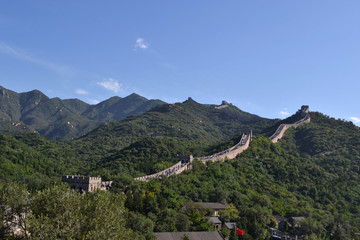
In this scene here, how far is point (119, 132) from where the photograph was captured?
150 meters

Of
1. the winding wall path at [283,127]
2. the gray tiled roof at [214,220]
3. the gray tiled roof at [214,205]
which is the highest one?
the winding wall path at [283,127]

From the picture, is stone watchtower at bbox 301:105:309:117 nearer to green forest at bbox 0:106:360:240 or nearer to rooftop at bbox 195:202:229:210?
green forest at bbox 0:106:360:240

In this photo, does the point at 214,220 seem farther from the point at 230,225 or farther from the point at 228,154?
the point at 228,154

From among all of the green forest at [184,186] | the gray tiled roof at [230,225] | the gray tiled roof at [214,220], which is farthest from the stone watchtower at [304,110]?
the gray tiled roof at [214,220]

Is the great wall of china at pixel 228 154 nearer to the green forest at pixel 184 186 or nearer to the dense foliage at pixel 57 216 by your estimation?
the green forest at pixel 184 186

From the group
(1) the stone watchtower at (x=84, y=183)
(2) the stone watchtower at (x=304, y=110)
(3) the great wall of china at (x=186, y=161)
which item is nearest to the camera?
(1) the stone watchtower at (x=84, y=183)

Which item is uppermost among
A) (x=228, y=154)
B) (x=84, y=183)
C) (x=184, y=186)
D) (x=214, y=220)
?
(x=228, y=154)

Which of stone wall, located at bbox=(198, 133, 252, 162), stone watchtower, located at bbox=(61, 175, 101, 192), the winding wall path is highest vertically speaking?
the winding wall path

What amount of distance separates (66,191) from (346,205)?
62.6 m

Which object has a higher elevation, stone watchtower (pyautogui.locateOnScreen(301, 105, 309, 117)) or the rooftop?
stone watchtower (pyautogui.locateOnScreen(301, 105, 309, 117))

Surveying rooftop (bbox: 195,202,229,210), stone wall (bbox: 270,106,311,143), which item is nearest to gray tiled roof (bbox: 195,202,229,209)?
rooftop (bbox: 195,202,229,210)

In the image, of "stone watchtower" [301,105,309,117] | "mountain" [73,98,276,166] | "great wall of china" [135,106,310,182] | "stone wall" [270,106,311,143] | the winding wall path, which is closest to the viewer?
"great wall of china" [135,106,310,182]

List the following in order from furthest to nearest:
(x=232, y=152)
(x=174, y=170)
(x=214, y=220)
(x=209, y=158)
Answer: (x=232, y=152) < (x=209, y=158) < (x=174, y=170) < (x=214, y=220)

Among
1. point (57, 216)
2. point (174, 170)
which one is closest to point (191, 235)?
point (57, 216)
